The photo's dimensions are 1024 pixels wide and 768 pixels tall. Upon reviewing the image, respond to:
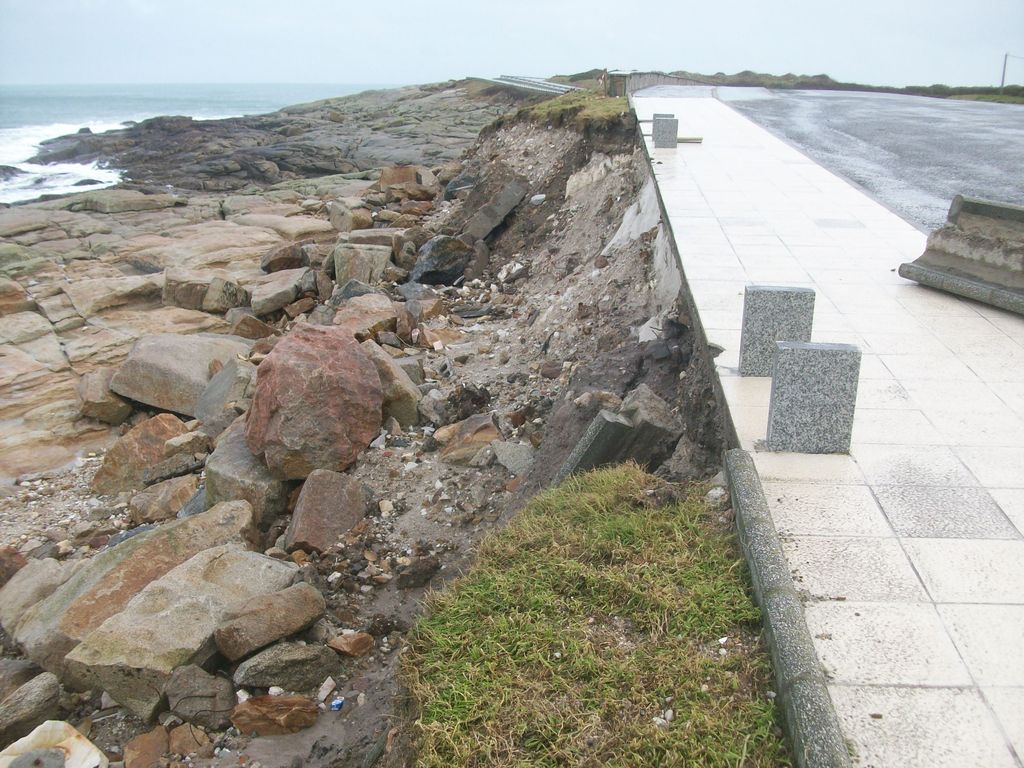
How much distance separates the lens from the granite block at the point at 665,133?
12383mm

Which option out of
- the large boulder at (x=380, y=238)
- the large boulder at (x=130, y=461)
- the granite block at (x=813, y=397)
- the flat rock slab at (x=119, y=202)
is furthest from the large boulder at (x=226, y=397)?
the flat rock slab at (x=119, y=202)

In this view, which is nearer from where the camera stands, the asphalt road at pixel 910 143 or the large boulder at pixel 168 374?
the large boulder at pixel 168 374

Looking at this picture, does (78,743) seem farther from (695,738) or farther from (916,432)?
(916,432)

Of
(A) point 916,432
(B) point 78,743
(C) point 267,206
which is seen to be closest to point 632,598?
(A) point 916,432

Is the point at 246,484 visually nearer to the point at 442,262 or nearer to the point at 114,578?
the point at 114,578

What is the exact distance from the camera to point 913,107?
21.1 meters

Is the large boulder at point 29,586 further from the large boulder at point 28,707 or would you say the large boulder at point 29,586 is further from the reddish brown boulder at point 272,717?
the reddish brown boulder at point 272,717

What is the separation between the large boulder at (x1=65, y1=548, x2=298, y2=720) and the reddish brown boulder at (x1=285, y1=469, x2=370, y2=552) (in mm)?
728

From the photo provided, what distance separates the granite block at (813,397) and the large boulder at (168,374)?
7467 millimetres

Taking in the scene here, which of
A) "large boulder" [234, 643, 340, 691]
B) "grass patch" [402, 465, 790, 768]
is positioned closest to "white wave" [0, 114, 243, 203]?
"large boulder" [234, 643, 340, 691]

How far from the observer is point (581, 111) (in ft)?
53.8

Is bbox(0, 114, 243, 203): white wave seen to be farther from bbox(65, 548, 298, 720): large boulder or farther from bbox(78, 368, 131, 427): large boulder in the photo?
bbox(65, 548, 298, 720): large boulder

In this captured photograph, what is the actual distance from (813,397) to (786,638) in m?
1.69

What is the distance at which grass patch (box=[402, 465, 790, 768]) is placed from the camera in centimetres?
327
